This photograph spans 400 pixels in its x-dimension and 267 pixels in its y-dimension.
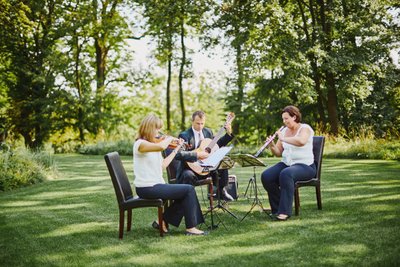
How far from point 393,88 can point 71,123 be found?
682 inches

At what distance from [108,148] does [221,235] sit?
16.4m

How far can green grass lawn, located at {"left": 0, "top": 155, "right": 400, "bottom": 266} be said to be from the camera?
4.50m

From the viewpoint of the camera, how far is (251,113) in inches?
950

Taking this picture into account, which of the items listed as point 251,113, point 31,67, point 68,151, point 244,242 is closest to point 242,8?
point 251,113

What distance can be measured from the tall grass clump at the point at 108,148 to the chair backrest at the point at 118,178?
14.9 meters

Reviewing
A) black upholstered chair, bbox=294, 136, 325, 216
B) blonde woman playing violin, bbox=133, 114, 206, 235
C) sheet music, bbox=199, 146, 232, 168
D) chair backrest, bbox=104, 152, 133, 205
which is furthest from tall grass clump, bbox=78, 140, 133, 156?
blonde woman playing violin, bbox=133, 114, 206, 235

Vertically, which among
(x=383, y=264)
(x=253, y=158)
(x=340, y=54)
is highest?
(x=340, y=54)

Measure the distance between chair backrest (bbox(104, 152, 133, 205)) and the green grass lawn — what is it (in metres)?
0.52

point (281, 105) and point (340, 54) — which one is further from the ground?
point (340, 54)

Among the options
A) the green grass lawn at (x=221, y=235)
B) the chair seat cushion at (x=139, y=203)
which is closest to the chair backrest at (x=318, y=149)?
the green grass lawn at (x=221, y=235)

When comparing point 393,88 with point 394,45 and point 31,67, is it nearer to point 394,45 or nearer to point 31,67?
point 394,45

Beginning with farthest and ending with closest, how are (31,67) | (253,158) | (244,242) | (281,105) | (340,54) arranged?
(31,67), (281,105), (340,54), (253,158), (244,242)

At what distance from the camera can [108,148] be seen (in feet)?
69.6

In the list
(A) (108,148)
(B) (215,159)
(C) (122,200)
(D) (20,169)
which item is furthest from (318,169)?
(A) (108,148)
